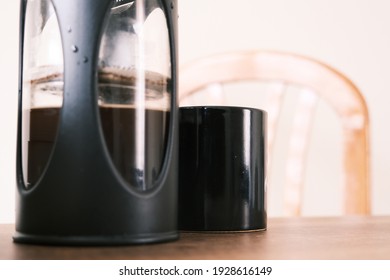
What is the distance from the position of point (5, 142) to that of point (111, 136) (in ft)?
4.29

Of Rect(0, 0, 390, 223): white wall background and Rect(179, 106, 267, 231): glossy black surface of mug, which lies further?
Rect(0, 0, 390, 223): white wall background

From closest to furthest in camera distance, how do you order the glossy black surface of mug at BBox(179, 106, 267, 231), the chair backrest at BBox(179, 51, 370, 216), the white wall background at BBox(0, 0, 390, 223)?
the glossy black surface of mug at BBox(179, 106, 267, 231) → the chair backrest at BBox(179, 51, 370, 216) → the white wall background at BBox(0, 0, 390, 223)

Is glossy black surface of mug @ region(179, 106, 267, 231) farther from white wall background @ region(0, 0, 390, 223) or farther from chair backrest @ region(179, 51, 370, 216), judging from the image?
white wall background @ region(0, 0, 390, 223)

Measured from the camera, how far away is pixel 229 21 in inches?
65.5

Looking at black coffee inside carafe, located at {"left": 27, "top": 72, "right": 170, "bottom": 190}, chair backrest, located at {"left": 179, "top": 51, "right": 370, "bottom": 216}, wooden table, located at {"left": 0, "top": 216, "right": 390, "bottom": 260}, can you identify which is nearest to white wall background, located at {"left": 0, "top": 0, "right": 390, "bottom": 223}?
chair backrest, located at {"left": 179, "top": 51, "right": 370, "bottom": 216}

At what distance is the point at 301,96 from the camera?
1.28 m

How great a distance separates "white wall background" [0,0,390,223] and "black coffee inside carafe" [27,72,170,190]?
1219mm

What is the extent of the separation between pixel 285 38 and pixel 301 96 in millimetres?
408

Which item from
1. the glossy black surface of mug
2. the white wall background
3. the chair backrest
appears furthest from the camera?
the white wall background

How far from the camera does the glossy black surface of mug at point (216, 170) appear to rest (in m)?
0.53

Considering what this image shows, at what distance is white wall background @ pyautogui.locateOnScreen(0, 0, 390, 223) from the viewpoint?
1.62 metres

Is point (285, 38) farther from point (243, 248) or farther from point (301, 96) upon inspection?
point (243, 248)

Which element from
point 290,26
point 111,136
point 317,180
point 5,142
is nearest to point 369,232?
point 111,136
